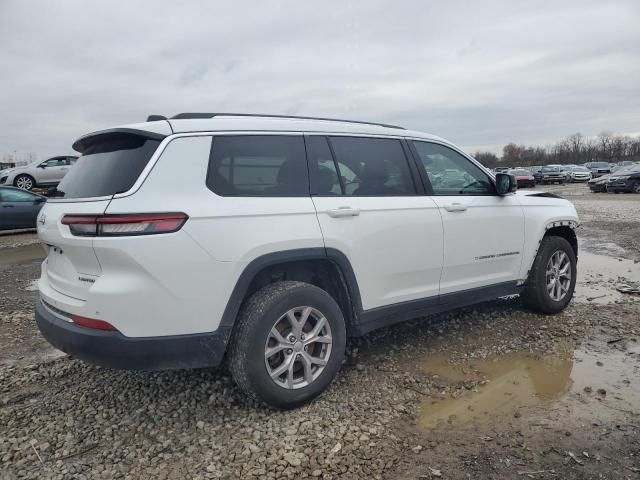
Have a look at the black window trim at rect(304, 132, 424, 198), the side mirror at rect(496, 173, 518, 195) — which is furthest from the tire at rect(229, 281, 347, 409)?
the side mirror at rect(496, 173, 518, 195)

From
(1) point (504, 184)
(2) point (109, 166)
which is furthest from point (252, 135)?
(1) point (504, 184)

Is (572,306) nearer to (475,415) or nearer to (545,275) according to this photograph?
(545,275)

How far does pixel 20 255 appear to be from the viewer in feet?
33.6

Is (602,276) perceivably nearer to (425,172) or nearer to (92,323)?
(425,172)

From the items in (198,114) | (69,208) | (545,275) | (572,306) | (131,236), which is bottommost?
(572,306)

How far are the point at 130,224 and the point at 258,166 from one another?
35.7 inches

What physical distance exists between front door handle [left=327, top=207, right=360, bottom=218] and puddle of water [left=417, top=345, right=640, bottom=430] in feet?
4.50

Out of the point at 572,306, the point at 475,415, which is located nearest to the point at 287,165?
the point at 475,415

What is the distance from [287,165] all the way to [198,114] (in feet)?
2.23

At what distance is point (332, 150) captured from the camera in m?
3.62

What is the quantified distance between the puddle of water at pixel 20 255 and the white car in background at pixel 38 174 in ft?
27.4

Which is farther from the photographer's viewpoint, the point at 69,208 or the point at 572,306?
the point at 572,306

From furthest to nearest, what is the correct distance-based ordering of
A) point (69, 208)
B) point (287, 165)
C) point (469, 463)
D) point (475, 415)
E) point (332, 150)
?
point (332, 150)
point (287, 165)
point (475, 415)
point (69, 208)
point (469, 463)

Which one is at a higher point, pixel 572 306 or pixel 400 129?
pixel 400 129
